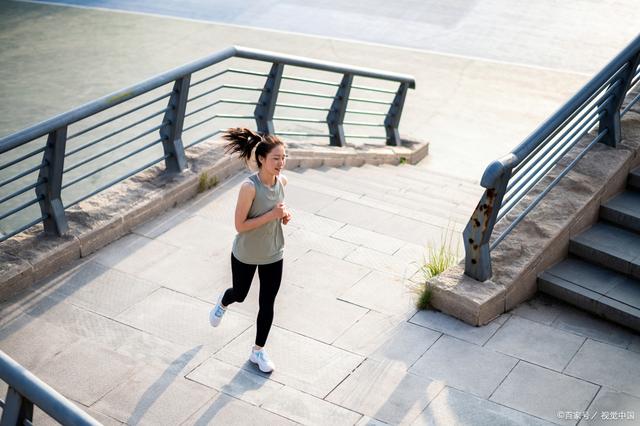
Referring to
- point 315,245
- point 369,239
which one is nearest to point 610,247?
point 369,239

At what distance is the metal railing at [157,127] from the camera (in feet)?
23.7

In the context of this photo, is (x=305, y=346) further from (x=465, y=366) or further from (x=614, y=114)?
(x=614, y=114)

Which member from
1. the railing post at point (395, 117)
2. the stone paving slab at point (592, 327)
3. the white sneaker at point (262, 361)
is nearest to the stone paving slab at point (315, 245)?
the white sneaker at point (262, 361)

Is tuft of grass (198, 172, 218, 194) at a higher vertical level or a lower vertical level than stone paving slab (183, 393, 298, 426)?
higher

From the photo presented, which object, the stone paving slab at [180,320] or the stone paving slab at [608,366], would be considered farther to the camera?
the stone paving slab at [180,320]

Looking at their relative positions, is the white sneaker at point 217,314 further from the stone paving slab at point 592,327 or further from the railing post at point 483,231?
the stone paving slab at point 592,327

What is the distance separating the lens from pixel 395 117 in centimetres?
1360

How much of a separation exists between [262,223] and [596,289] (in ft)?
9.77

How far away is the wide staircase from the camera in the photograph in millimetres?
6695

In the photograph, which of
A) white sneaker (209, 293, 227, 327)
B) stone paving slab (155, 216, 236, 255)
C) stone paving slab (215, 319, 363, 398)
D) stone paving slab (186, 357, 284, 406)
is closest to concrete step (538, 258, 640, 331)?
stone paving slab (215, 319, 363, 398)

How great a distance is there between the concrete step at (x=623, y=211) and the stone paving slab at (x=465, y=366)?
6.70ft

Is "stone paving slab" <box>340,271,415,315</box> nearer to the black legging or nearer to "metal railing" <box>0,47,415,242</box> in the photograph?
the black legging

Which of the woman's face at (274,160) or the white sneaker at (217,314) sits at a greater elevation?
the woman's face at (274,160)

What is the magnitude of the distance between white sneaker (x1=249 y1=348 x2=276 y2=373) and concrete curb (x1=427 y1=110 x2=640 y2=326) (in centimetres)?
158
